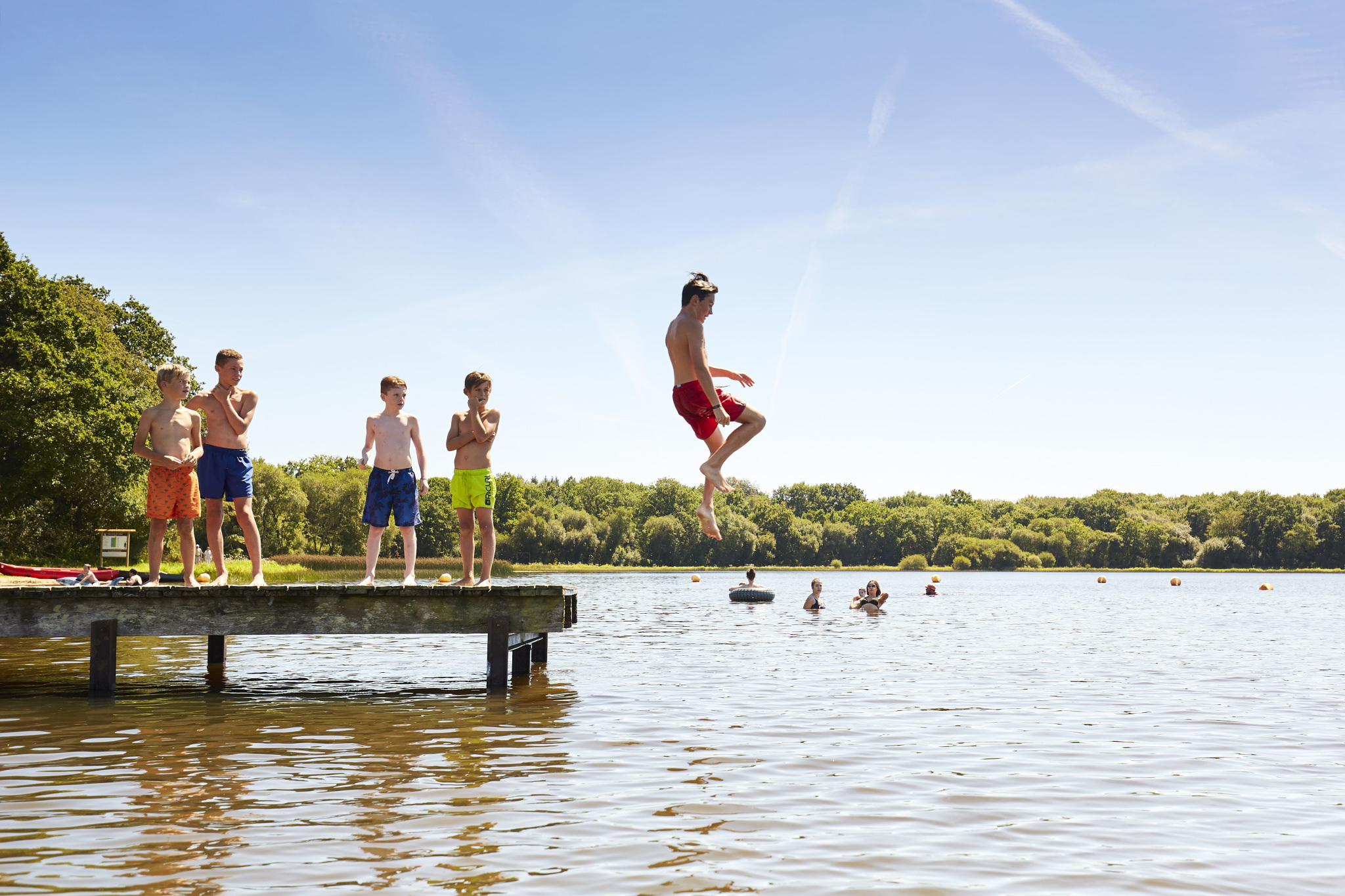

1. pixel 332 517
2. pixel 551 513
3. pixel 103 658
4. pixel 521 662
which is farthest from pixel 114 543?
pixel 551 513

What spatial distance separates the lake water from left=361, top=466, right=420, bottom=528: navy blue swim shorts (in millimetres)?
2389

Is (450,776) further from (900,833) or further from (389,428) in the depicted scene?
(389,428)

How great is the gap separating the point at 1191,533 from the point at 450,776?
6449 inches

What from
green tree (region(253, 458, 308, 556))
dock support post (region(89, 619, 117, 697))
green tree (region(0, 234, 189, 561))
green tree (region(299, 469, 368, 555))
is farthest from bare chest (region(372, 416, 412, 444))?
green tree (region(299, 469, 368, 555))

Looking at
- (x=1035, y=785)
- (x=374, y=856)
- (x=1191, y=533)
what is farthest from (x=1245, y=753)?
(x=1191, y=533)

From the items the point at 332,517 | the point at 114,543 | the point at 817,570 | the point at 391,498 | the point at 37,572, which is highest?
the point at 332,517

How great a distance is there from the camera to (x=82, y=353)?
1631 inches

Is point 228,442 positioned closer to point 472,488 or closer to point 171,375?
point 171,375

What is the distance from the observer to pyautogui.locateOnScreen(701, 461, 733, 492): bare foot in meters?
7.52

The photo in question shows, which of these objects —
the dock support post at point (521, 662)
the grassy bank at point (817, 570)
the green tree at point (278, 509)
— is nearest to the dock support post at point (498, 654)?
the dock support post at point (521, 662)

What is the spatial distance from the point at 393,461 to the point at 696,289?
5893mm

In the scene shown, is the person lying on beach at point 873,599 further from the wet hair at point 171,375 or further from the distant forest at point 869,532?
the distant forest at point 869,532

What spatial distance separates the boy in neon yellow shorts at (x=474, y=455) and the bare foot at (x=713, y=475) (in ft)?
15.3

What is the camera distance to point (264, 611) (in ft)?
45.0
